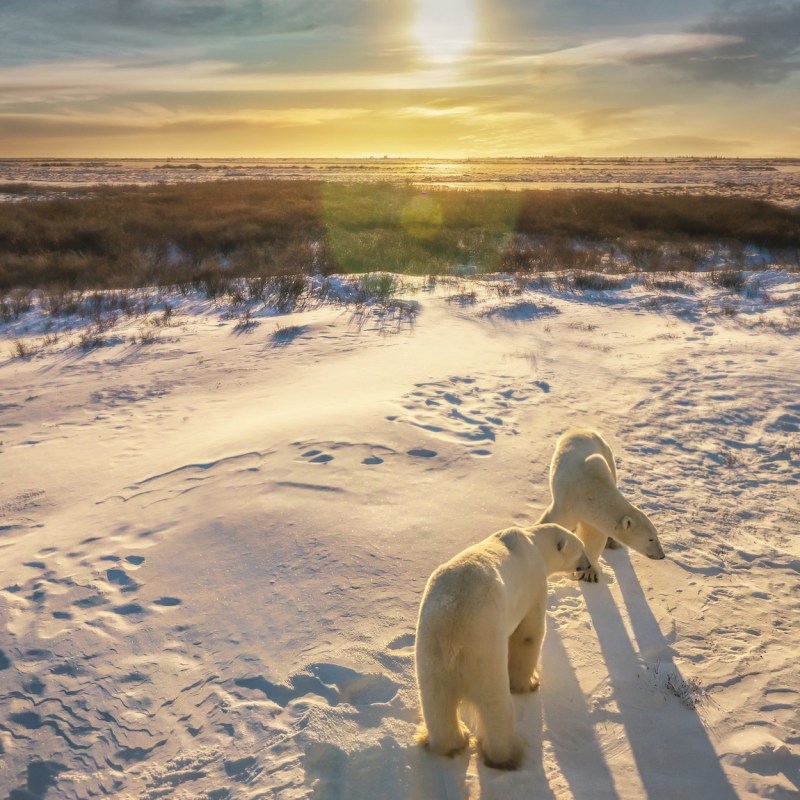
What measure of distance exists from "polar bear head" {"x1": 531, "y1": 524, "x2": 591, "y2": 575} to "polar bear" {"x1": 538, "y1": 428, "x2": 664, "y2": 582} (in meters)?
0.47

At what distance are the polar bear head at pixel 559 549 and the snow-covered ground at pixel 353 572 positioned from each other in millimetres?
582

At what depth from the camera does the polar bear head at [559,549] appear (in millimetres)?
3830

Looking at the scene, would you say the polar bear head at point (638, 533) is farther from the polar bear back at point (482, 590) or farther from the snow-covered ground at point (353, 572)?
the polar bear back at point (482, 590)

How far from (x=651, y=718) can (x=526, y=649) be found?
0.82 metres

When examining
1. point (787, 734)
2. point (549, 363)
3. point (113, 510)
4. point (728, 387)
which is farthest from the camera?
point (549, 363)

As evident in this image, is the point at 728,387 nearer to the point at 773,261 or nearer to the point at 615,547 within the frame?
the point at 615,547

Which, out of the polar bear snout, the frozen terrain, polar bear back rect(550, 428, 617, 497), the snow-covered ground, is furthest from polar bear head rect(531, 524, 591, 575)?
the frozen terrain

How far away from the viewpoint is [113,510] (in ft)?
18.0

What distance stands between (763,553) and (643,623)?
165cm

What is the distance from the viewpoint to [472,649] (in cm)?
277

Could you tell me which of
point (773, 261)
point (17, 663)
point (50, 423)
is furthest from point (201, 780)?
point (773, 261)

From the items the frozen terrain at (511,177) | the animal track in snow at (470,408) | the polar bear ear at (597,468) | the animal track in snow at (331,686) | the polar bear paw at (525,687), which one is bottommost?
the polar bear paw at (525,687)

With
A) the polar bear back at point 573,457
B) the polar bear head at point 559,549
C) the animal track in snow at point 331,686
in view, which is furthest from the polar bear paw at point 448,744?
the polar bear back at point 573,457

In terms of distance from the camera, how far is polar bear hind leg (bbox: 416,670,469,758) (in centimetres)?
283
